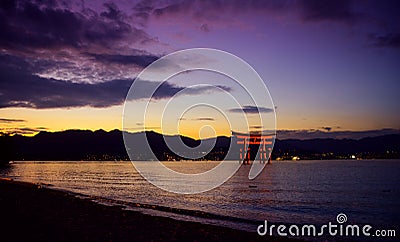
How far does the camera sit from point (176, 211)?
3531cm

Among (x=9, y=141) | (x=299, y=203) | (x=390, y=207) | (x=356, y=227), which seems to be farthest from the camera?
(x=9, y=141)

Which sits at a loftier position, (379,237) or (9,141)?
(9,141)

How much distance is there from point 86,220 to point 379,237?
18972 mm

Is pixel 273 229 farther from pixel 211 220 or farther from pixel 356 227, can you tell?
pixel 356 227

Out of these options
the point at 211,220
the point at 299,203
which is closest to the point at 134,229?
the point at 211,220

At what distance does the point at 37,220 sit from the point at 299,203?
31962mm

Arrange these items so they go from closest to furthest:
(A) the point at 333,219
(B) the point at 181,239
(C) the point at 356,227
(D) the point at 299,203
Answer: (B) the point at 181,239, (C) the point at 356,227, (A) the point at 333,219, (D) the point at 299,203

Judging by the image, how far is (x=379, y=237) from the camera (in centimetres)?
2464

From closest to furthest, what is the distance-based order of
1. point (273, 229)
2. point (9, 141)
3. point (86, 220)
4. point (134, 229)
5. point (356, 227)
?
point (134, 229) < point (86, 220) < point (273, 229) < point (356, 227) < point (9, 141)

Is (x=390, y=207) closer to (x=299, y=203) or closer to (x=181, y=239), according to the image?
(x=299, y=203)

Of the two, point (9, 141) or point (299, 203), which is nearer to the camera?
point (299, 203)

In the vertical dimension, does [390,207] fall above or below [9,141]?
below

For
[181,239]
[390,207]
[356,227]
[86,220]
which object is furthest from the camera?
[390,207]

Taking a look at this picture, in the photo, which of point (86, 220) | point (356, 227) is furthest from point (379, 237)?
point (86, 220)
